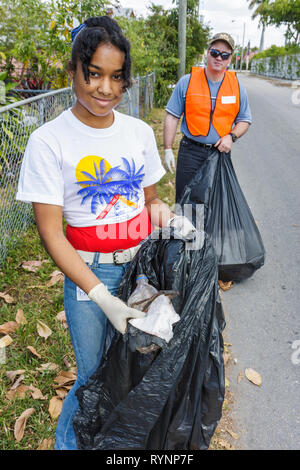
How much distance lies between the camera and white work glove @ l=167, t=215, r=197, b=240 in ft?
5.35

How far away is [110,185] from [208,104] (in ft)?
7.16

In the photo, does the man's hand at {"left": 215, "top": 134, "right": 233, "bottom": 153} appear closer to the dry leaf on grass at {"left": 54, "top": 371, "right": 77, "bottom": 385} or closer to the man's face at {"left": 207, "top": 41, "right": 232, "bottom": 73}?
the man's face at {"left": 207, "top": 41, "right": 232, "bottom": 73}

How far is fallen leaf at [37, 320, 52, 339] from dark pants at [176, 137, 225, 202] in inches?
61.4

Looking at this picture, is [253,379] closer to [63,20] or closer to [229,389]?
[229,389]

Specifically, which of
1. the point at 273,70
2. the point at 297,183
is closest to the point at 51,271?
the point at 297,183

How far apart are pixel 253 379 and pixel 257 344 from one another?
1.19ft

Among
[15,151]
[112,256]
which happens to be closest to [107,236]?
[112,256]

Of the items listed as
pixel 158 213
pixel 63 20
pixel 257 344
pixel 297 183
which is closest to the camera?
pixel 158 213

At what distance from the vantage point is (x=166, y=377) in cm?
144

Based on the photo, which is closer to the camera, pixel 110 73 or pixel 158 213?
pixel 110 73

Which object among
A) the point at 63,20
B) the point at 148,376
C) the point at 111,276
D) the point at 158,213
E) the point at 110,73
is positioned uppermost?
the point at 63,20

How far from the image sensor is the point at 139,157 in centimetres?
151

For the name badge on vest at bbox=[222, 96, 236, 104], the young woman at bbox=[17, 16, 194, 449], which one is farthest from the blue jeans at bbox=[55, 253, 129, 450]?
the name badge on vest at bbox=[222, 96, 236, 104]

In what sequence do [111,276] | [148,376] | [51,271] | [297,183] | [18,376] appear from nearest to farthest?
[148,376] → [111,276] → [18,376] → [51,271] → [297,183]
